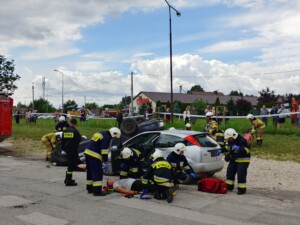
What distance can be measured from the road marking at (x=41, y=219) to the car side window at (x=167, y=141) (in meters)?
4.32

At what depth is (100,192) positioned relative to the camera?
8469 millimetres

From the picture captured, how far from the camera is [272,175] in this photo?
1146 cm

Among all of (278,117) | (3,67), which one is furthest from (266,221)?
(3,67)

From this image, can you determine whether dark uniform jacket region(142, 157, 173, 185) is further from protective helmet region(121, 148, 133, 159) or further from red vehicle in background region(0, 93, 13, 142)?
red vehicle in background region(0, 93, 13, 142)

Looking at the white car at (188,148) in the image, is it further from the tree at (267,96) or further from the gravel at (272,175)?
the tree at (267,96)

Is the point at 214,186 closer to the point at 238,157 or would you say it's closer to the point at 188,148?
the point at 238,157

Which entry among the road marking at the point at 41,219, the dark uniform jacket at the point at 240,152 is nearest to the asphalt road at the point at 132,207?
the road marking at the point at 41,219

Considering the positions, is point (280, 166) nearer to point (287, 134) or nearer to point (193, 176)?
point (193, 176)

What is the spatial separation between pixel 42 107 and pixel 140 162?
294ft

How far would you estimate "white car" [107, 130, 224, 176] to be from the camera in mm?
9773

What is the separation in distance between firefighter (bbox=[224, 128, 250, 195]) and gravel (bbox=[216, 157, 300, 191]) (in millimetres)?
1111

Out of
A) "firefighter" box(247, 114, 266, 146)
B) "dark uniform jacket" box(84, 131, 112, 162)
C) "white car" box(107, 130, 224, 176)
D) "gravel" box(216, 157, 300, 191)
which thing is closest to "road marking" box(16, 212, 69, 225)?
"dark uniform jacket" box(84, 131, 112, 162)

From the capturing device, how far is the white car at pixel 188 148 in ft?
32.1

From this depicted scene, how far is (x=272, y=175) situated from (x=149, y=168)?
189 inches
